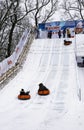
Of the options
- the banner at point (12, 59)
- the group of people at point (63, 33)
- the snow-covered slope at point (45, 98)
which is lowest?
the snow-covered slope at point (45, 98)

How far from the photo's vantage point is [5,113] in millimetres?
12008

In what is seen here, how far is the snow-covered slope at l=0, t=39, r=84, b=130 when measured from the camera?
35.3 ft

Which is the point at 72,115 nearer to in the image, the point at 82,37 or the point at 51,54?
the point at 51,54

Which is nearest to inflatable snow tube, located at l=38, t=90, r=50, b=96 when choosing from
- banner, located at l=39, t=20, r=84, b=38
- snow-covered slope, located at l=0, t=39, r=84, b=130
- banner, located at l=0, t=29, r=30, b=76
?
snow-covered slope, located at l=0, t=39, r=84, b=130

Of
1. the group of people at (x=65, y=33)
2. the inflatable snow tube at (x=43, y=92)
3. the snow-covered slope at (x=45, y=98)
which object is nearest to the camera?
the snow-covered slope at (x=45, y=98)

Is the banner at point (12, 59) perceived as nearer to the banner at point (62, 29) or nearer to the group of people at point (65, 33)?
the banner at point (62, 29)

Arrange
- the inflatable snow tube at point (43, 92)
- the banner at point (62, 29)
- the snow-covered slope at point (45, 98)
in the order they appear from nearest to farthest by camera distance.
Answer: the snow-covered slope at point (45, 98) → the inflatable snow tube at point (43, 92) → the banner at point (62, 29)

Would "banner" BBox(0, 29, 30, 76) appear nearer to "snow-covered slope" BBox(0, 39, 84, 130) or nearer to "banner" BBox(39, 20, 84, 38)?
"snow-covered slope" BBox(0, 39, 84, 130)

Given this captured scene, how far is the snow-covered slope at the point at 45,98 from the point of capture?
10766mm

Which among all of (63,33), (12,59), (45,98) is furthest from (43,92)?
(63,33)

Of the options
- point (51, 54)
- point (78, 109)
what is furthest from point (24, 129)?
point (51, 54)

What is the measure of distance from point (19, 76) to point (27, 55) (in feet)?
19.7

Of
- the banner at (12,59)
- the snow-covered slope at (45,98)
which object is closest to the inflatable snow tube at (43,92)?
the snow-covered slope at (45,98)

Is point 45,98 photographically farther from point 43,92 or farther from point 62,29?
point 62,29
